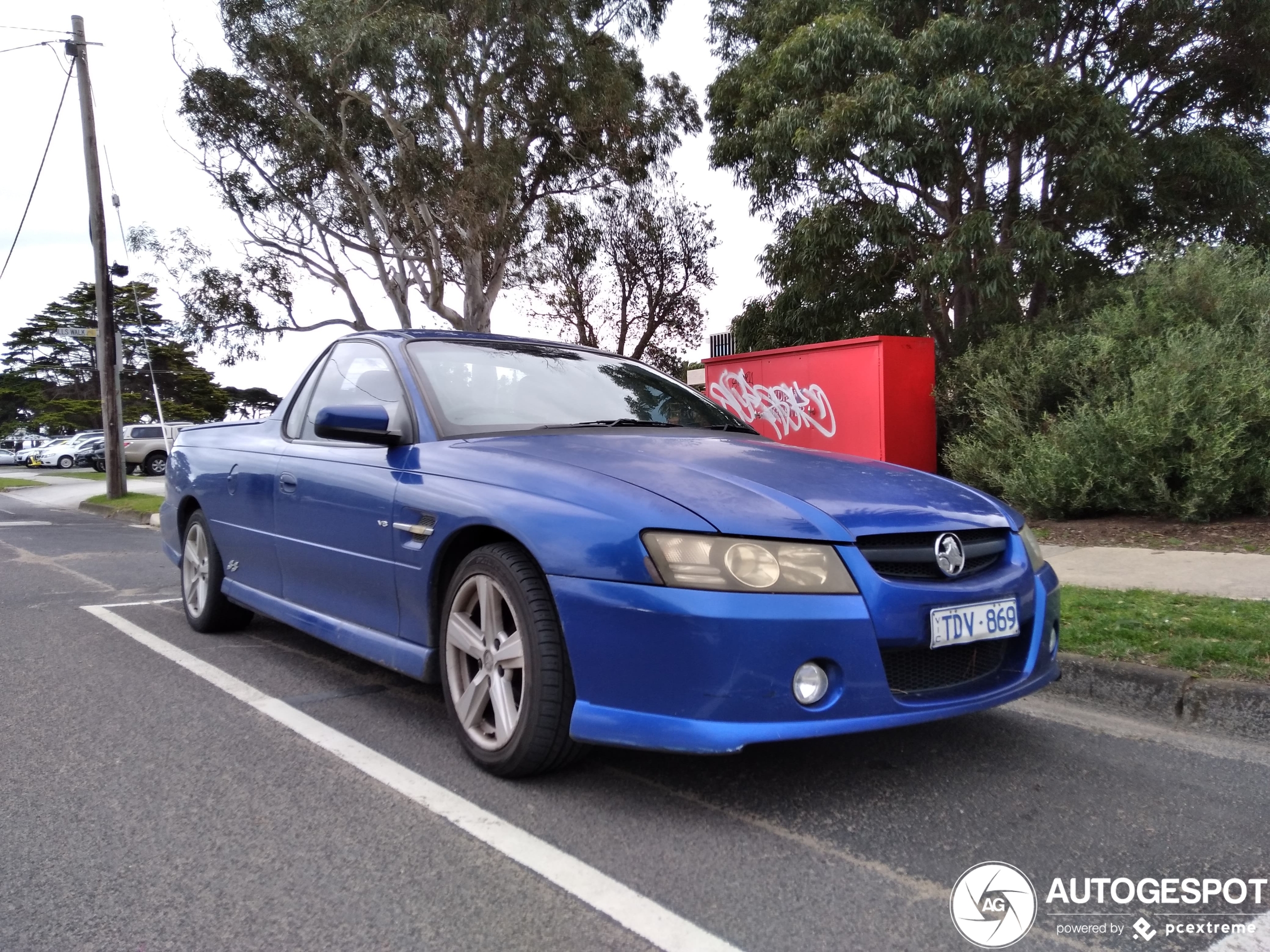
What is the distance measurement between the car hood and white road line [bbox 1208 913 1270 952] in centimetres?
121

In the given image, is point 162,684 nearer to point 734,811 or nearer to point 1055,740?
point 734,811

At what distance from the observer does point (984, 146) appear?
1347cm

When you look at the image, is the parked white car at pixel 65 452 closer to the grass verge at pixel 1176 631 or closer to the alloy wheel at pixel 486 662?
the alloy wheel at pixel 486 662

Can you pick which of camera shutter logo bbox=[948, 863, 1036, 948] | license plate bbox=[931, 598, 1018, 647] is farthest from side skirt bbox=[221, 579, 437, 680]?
camera shutter logo bbox=[948, 863, 1036, 948]

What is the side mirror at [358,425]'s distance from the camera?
3.50 metres

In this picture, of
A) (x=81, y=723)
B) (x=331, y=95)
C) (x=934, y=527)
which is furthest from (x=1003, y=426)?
(x=331, y=95)

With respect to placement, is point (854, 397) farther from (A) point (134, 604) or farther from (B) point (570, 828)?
(B) point (570, 828)

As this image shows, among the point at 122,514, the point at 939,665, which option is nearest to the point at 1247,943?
the point at 939,665

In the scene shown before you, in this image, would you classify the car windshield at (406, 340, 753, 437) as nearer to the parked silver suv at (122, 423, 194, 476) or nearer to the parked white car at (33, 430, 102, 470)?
the parked silver suv at (122, 423, 194, 476)

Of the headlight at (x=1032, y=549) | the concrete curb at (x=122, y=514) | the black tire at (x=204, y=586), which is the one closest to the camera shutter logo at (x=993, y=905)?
the headlight at (x=1032, y=549)

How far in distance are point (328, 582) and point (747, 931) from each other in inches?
91.0

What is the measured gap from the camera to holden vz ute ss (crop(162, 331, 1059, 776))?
2.61 m

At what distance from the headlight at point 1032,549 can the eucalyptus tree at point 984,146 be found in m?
10.0

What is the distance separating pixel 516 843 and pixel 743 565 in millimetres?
957
